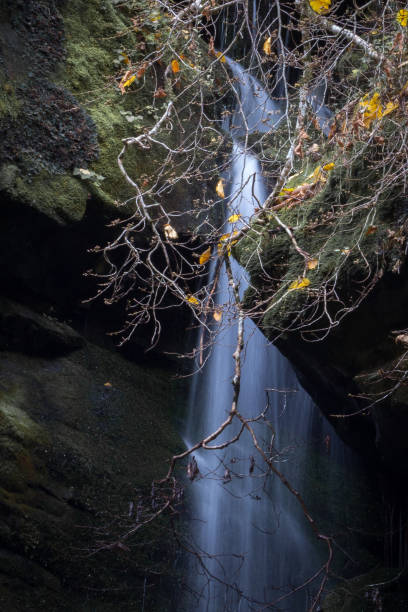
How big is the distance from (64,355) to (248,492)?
307 cm

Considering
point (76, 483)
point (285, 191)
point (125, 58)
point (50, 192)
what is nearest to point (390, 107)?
point (285, 191)

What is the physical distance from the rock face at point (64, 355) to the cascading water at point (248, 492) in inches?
27.1

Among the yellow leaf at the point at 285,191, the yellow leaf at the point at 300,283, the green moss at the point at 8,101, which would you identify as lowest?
the yellow leaf at the point at 300,283

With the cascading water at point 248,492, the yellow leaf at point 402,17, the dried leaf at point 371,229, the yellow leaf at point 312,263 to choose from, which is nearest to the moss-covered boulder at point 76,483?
the cascading water at point 248,492

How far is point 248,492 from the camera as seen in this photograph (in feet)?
22.2

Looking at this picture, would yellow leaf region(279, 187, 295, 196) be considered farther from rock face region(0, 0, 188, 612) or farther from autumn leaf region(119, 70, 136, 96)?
rock face region(0, 0, 188, 612)

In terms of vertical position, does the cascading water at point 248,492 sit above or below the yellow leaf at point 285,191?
below

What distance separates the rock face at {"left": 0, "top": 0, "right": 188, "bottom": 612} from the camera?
4457 mm

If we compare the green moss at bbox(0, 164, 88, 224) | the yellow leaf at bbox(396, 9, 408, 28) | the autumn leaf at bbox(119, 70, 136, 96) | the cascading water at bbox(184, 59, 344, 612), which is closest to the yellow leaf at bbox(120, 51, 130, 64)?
the autumn leaf at bbox(119, 70, 136, 96)

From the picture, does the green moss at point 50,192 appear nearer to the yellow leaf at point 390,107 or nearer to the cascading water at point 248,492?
the cascading water at point 248,492

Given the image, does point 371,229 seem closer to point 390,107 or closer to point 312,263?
point 312,263

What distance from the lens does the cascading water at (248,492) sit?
5.76 m

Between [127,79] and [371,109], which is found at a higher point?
[127,79]

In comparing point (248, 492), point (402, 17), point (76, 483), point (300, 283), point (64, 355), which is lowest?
point (76, 483)
